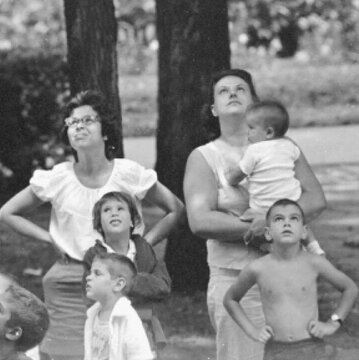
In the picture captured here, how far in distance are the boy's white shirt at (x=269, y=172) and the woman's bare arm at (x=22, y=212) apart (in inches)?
38.8

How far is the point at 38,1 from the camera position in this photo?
25.0 m

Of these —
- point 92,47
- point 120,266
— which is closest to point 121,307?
point 120,266

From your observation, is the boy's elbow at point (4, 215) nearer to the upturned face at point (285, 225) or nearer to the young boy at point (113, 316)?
the young boy at point (113, 316)

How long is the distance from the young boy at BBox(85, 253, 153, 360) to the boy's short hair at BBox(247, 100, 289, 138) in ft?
2.81

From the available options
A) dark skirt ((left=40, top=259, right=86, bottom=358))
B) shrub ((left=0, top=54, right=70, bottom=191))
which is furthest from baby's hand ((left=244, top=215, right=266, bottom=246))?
shrub ((left=0, top=54, right=70, bottom=191))

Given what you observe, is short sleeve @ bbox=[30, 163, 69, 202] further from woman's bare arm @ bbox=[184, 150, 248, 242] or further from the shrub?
the shrub

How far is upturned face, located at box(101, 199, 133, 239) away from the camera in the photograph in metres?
5.14

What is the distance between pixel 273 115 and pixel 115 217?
30.8 inches

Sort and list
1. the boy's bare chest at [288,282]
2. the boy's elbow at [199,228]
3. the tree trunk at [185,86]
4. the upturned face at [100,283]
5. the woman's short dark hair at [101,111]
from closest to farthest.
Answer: the upturned face at [100,283]
the boy's bare chest at [288,282]
the boy's elbow at [199,228]
the woman's short dark hair at [101,111]
the tree trunk at [185,86]

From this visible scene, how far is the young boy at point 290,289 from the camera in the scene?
4852 mm

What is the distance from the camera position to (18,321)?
4.07 metres

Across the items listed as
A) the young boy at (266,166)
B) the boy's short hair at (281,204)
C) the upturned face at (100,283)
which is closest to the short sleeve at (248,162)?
the young boy at (266,166)

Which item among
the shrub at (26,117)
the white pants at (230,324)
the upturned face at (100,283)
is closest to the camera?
the upturned face at (100,283)

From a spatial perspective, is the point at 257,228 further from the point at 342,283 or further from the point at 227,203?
the point at 342,283
